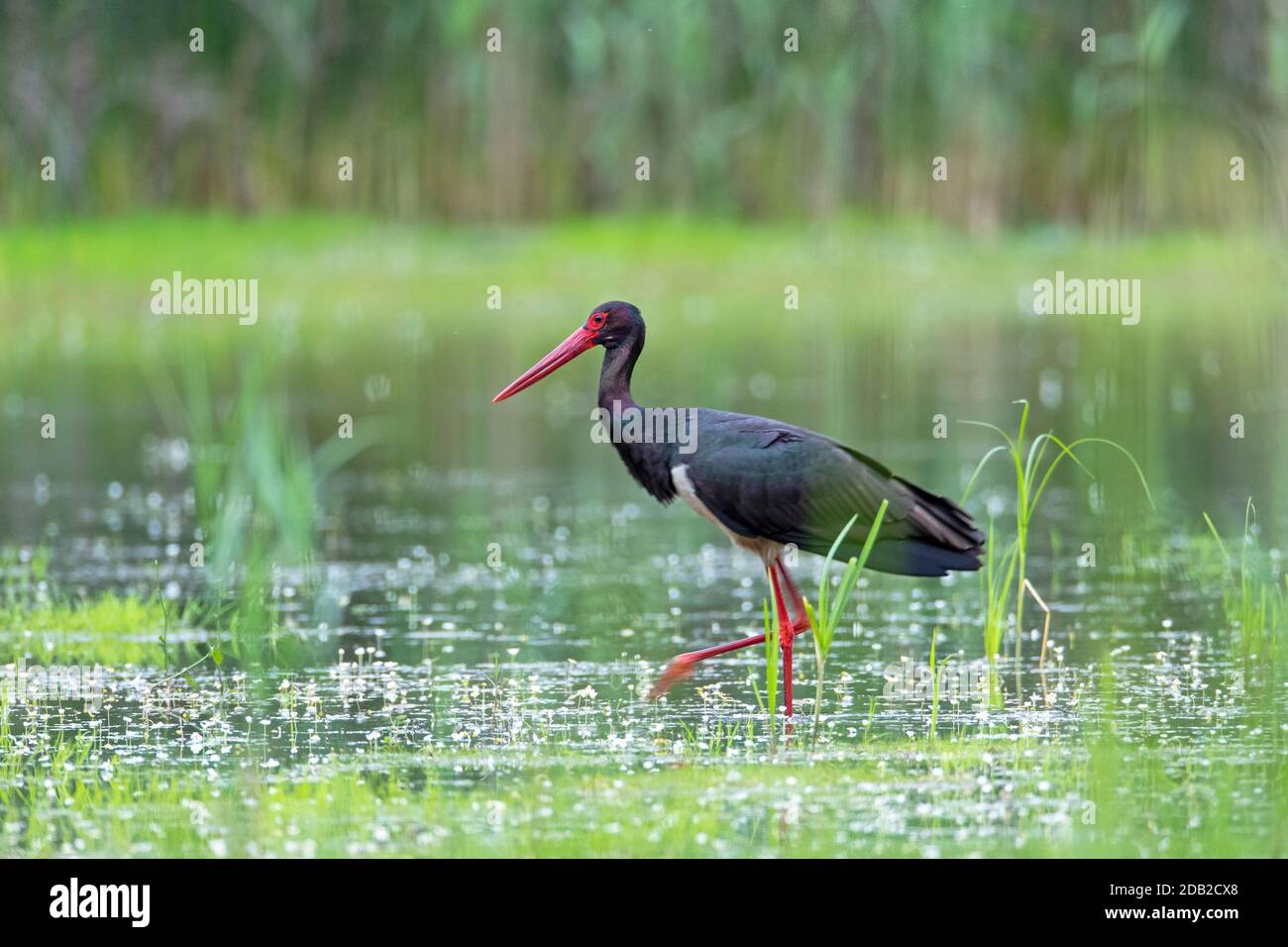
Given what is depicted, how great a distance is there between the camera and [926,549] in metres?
7.90

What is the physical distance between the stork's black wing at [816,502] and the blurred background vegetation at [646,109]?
15450mm

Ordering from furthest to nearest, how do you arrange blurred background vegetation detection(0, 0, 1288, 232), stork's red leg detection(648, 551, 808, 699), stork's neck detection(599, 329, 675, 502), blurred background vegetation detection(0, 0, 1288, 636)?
blurred background vegetation detection(0, 0, 1288, 232)
blurred background vegetation detection(0, 0, 1288, 636)
stork's neck detection(599, 329, 675, 502)
stork's red leg detection(648, 551, 808, 699)

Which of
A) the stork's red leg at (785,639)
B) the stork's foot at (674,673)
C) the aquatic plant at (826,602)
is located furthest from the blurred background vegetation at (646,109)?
the aquatic plant at (826,602)

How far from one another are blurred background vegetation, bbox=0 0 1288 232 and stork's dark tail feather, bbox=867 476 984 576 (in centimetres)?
1549

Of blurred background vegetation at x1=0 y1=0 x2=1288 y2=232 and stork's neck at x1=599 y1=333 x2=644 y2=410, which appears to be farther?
blurred background vegetation at x1=0 y1=0 x2=1288 y2=232

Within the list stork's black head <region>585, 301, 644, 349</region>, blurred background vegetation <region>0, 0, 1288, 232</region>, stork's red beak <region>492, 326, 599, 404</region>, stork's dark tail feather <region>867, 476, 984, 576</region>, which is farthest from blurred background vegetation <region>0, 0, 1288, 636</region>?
stork's dark tail feather <region>867, 476, 984, 576</region>

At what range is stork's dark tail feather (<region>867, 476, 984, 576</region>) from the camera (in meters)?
7.86

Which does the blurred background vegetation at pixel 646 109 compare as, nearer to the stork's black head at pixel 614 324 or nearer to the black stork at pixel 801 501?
the stork's black head at pixel 614 324

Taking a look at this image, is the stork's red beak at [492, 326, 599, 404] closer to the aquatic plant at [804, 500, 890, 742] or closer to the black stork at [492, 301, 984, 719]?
the black stork at [492, 301, 984, 719]

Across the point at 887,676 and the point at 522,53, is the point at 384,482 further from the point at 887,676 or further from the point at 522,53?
the point at 522,53

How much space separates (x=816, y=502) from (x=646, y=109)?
654 inches

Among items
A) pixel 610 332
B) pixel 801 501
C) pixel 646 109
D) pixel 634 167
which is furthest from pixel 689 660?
pixel 646 109

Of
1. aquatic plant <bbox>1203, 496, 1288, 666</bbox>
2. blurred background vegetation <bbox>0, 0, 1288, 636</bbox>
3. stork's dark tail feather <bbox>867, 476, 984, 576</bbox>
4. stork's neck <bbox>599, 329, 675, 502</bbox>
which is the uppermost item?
blurred background vegetation <bbox>0, 0, 1288, 636</bbox>
